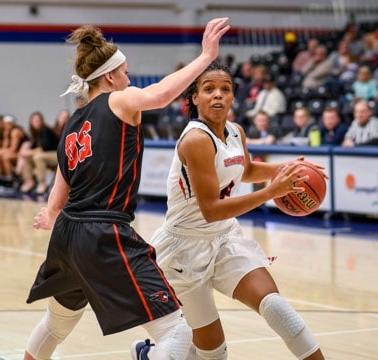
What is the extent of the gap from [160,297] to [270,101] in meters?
12.8

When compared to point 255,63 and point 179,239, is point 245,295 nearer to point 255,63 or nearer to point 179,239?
point 179,239

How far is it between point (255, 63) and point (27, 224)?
26.9 ft

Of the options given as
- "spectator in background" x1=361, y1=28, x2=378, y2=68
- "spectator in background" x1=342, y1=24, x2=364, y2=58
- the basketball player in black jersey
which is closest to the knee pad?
the basketball player in black jersey

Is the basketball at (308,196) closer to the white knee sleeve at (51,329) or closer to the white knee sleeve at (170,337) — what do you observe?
the white knee sleeve at (170,337)

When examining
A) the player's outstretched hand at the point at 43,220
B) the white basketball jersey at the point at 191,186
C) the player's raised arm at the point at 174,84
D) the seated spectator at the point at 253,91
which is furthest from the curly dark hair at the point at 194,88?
the seated spectator at the point at 253,91

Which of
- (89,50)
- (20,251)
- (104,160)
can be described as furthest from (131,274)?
(20,251)

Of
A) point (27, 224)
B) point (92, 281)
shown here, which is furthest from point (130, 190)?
A: point (27, 224)

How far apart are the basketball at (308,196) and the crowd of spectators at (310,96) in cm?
785

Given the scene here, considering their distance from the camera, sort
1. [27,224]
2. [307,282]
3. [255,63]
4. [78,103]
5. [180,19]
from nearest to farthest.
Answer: [78,103], [307,282], [27,224], [255,63], [180,19]

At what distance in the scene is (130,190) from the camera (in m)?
4.47

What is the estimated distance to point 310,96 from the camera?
1708 centimetres

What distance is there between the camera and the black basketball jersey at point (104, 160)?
14.5ft

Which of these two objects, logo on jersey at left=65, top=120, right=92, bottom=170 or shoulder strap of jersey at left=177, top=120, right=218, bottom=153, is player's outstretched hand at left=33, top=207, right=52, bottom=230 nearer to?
logo on jersey at left=65, top=120, right=92, bottom=170

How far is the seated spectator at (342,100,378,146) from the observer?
13.1 meters
